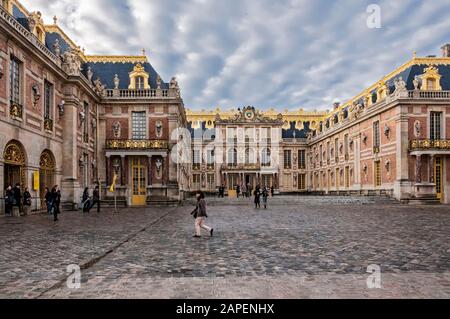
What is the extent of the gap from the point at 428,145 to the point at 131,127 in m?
23.9

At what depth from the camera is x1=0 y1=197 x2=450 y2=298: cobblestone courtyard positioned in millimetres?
5566

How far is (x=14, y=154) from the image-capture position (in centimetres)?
1933

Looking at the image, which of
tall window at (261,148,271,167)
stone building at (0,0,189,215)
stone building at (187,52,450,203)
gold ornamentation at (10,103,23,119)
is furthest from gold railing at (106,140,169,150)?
tall window at (261,148,271,167)

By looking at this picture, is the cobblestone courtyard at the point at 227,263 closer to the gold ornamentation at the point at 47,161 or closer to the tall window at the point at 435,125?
the gold ornamentation at the point at 47,161

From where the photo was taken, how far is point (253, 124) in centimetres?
6444

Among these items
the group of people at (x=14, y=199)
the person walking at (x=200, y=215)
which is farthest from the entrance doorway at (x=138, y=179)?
the person walking at (x=200, y=215)

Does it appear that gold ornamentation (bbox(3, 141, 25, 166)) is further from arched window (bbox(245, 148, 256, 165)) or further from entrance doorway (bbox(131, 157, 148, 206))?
arched window (bbox(245, 148, 256, 165))

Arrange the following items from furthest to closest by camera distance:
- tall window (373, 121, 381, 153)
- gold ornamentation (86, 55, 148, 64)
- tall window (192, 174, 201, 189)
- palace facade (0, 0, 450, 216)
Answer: tall window (192, 174, 201, 189), tall window (373, 121, 381, 153), gold ornamentation (86, 55, 148, 64), palace facade (0, 0, 450, 216)

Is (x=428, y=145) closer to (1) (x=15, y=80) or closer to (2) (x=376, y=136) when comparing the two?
(2) (x=376, y=136)

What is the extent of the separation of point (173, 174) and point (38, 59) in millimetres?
13484

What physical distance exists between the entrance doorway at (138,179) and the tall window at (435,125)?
77.6 feet

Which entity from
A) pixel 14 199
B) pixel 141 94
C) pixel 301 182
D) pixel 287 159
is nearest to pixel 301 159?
pixel 287 159

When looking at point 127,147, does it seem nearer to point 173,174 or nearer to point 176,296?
point 173,174

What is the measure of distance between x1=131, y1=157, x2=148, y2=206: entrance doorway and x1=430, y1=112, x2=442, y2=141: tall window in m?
23.7
